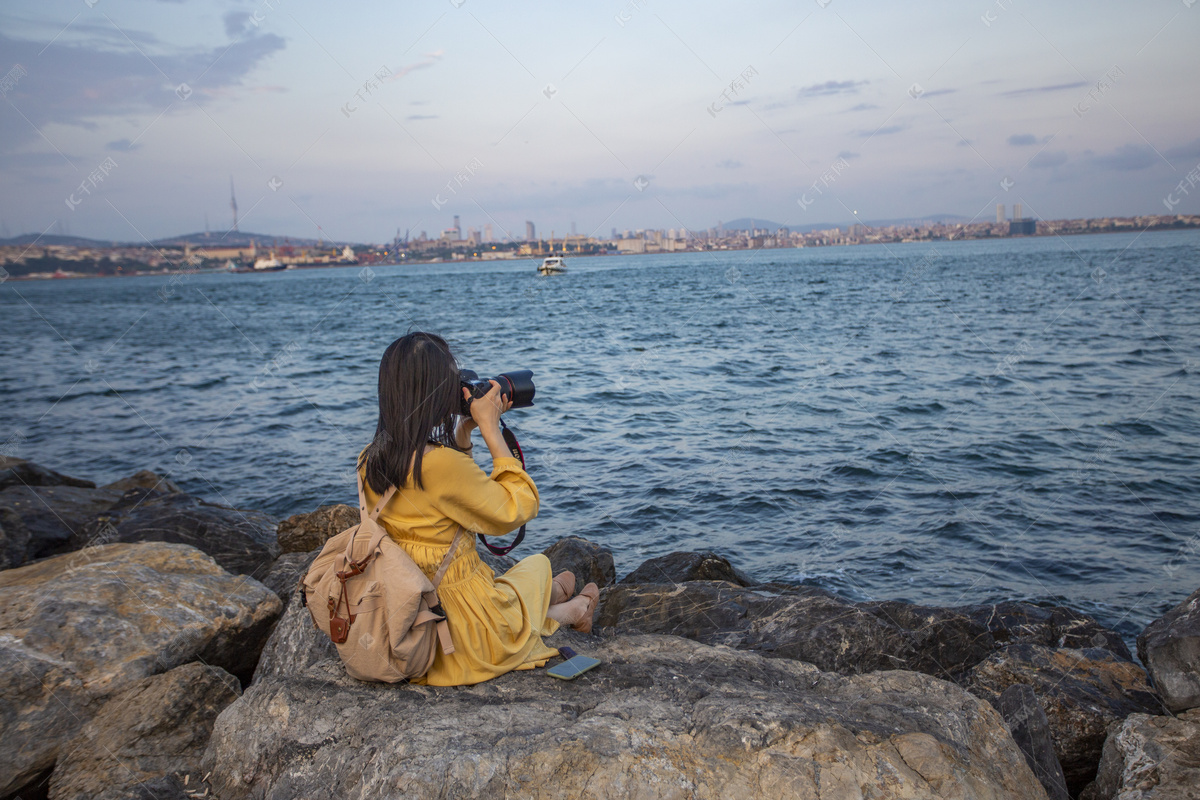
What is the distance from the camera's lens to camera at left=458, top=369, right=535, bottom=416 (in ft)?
11.2

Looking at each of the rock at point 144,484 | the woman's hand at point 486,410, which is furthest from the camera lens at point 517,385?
the rock at point 144,484

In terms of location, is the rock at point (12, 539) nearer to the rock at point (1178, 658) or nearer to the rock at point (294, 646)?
the rock at point (294, 646)

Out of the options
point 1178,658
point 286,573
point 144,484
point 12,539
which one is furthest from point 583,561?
point 144,484

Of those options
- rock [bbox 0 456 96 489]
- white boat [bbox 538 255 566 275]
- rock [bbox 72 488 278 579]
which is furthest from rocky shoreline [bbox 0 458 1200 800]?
white boat [bbox 538 255 566 275]

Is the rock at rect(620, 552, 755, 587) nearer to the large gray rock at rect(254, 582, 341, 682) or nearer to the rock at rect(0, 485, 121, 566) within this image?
the large gray rock at rect(254, 582, 341, 682)

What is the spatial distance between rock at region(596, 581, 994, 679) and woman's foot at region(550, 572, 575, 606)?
64cm

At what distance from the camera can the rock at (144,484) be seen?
420 inches

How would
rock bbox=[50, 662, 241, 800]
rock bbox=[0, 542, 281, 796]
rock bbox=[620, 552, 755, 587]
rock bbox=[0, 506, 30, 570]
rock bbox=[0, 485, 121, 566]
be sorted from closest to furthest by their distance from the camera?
1. rock bbox=[50, 662, 241, 800]
2. rock bbox=[0, 542, 281, 796]
3. rock bbox=[620, 552, 755, 587]
4. rock bbox=[0, 506, 30, 570]
5. rock bbox=[0, 485, 121, 566]

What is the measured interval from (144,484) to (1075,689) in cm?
1157

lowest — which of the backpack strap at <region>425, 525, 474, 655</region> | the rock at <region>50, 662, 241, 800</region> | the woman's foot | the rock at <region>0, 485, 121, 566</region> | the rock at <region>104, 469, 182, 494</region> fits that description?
the rock at <region>104, 469, 182, 494</region>

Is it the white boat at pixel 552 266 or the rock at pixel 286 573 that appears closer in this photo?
the rock at pixel 286 573

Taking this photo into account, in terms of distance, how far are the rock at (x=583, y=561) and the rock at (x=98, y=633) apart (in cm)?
256

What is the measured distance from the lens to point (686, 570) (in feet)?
22.6

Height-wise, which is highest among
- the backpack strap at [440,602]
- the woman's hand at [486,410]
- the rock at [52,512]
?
the woman's hand at [486,410]
